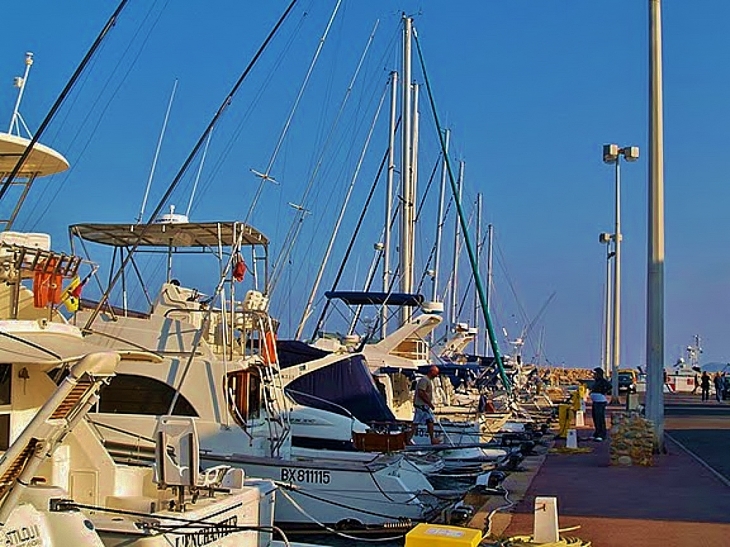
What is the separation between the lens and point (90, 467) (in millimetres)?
9180

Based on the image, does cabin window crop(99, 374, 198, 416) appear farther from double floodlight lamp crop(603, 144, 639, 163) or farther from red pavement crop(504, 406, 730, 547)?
double floodlight lamp crop(603, 144, 639, 163)

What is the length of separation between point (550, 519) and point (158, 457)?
360 cm

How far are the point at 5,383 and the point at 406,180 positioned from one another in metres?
22.7

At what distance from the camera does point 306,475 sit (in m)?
13.4

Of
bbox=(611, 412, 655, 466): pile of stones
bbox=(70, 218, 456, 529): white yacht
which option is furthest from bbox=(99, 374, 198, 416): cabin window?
bbox=(611, 412, 655, 466): pile of stones

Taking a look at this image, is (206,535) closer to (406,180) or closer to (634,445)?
(634,445)

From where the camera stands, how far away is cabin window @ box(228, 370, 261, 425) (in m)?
13.8

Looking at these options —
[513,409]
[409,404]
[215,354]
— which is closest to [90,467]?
[215,354]

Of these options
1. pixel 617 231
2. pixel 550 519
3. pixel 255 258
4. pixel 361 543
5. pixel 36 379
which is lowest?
pixel 361 543

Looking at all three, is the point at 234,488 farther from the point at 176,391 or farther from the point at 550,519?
the point at 176,391

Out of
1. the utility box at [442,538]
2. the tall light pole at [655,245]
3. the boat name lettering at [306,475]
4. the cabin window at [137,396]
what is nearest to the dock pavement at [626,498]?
the tall light pole at [655,245]

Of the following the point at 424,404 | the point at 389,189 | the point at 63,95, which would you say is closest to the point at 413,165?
the point at 389,189

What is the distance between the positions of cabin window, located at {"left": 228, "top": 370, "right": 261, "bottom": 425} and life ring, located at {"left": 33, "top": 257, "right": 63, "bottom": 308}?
4.61 m

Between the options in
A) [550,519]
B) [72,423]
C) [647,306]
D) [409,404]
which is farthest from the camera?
[409,404]
